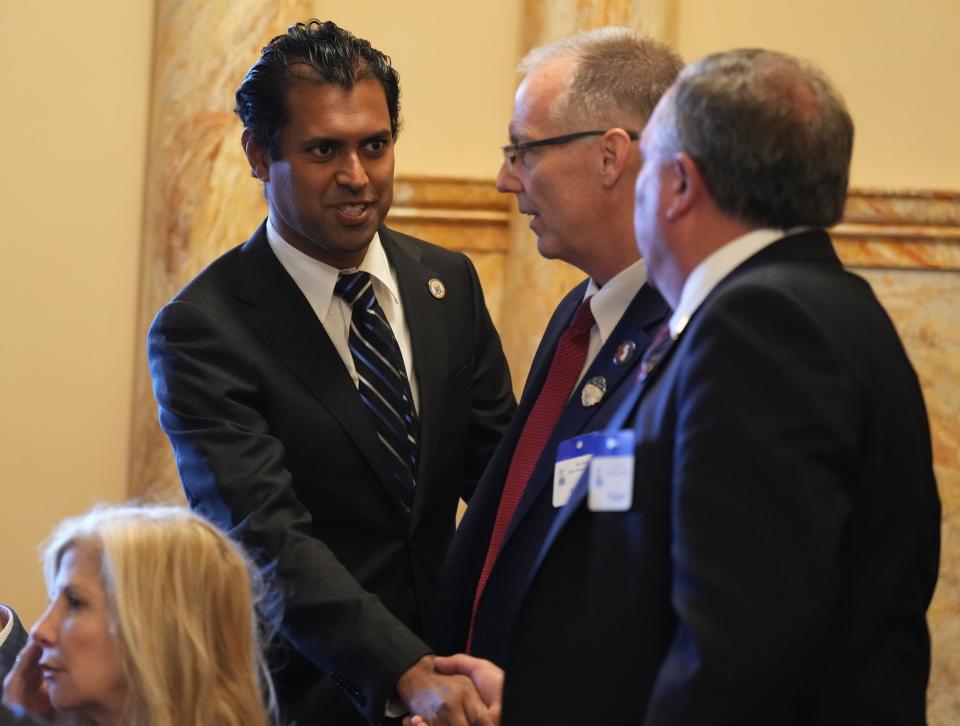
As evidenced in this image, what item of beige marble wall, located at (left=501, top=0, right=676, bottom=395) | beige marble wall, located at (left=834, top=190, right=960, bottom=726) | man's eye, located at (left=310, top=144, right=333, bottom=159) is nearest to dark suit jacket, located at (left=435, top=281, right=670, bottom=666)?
man's eye, located at (left=310, top=144, right=333, bottom=159)

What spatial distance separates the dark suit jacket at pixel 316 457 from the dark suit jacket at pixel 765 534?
69 centimetres

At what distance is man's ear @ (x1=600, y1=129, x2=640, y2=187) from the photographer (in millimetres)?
2420

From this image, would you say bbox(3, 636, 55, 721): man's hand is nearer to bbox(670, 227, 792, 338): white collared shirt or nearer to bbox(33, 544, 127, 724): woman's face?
bbox(33, 544, 127, 724): woman's face

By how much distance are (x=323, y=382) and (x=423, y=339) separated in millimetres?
253

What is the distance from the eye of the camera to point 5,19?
445 cm

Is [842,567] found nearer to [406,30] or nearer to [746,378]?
[746,378]

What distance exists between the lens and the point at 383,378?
2.85 metres

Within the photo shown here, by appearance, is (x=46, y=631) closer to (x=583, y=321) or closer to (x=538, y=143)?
(x=583, y=321)

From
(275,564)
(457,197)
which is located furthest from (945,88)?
(275,564)

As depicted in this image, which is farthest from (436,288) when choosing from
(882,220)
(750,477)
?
(882,220)

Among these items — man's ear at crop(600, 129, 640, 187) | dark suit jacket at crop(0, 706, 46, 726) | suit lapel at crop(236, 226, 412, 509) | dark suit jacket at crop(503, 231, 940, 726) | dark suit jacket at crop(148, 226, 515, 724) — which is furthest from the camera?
suit lapel at crop(236, 226, 412, 509)

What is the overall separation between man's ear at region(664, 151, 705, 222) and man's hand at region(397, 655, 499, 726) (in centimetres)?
92

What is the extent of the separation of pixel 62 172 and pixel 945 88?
109 inches

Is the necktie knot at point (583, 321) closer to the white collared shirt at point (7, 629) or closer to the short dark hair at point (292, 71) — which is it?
the short dark hair at point (292, 71)
